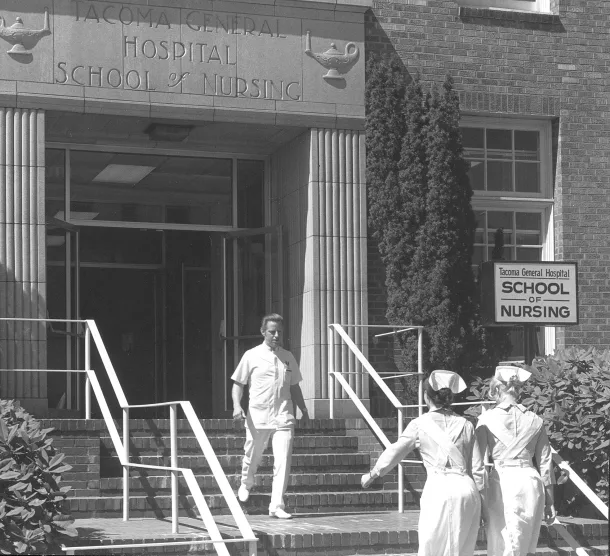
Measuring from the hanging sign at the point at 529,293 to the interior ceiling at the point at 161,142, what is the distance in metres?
2.88

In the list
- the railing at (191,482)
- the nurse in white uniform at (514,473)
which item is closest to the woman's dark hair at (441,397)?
the nurse in white uniform at (514,473)

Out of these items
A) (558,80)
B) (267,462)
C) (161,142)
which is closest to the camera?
(267,462)

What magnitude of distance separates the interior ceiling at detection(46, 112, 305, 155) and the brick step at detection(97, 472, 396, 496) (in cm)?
402

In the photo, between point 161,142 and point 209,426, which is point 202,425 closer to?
point 209,426

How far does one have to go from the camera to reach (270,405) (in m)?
10.4

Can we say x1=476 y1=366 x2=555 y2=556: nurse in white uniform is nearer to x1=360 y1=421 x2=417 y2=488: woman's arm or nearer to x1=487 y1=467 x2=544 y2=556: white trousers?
x1=487 y1=467 x2=544 y2=556: white trousers

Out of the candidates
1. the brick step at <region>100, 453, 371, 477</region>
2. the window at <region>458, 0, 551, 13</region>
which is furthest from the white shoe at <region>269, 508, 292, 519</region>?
the window at <region>458, 0, 551, 13</region>

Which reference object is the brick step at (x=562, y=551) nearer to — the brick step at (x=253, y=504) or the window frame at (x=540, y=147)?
the brick step at (x=253, y=504)

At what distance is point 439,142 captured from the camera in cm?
1345

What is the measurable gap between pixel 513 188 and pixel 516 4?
213 cm

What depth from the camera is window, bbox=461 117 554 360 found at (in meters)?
14.4

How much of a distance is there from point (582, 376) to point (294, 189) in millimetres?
4225

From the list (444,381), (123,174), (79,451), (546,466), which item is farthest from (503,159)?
(444,381)

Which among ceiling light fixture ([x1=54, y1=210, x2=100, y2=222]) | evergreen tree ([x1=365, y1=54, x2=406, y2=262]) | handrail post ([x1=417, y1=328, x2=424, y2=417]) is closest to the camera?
handrail post ([x1=417, y1=328, x2=424, y2=417])
